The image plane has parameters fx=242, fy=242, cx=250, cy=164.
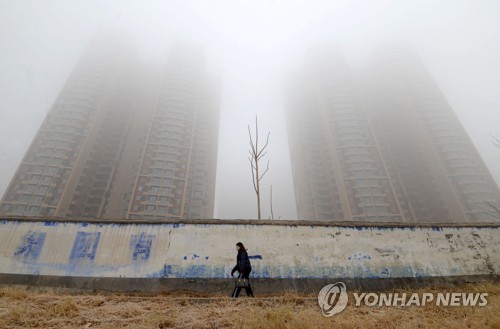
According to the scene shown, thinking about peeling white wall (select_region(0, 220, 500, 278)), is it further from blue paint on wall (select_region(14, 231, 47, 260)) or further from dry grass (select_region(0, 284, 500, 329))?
dry grass (select_region(0, 284, 500, 329))

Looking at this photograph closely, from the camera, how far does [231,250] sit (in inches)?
407

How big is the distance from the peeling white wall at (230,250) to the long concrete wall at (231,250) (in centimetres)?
4

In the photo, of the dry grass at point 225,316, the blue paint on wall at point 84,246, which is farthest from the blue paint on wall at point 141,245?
the dry grass at point 225,316

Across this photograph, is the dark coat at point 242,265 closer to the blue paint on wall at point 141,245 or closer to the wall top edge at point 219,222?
the wall top edge at point 219,222

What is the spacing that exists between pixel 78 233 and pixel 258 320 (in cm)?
962

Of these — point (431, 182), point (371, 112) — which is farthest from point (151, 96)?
point (431, 182)

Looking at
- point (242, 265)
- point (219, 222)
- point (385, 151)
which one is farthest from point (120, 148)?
point (385, 151)

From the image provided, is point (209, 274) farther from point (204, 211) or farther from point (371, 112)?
point (371, 112)

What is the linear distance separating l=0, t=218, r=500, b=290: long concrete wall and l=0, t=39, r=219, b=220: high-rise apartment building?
39504 millimetres

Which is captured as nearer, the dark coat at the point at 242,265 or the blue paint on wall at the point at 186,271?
the dark coat at the point at 242,265

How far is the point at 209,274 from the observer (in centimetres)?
985

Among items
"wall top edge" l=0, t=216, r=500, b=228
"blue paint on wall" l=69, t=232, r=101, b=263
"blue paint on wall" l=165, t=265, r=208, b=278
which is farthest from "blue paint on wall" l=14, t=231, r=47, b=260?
"blue paint on wall" l=165, t=265, r=208, b=278

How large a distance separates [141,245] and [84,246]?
93.8 inches

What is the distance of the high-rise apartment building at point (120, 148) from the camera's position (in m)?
49.5
